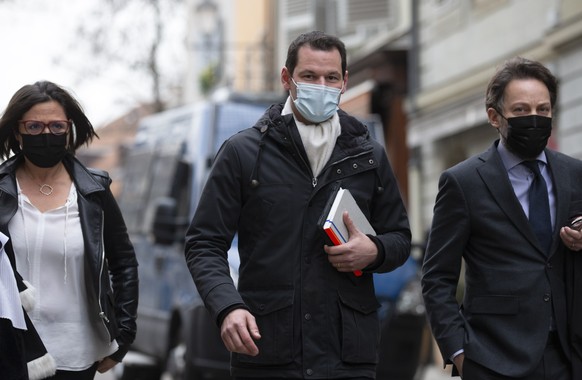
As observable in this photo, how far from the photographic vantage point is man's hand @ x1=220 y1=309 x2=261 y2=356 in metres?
4.91

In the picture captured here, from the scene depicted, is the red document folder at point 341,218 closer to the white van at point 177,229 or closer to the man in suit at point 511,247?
the man in suit at point 511,247

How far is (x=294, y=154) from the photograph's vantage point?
5.36 metres

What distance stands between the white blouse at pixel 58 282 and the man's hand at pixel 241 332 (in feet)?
3.24

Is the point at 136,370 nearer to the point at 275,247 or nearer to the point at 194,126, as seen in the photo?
the point at 194,126

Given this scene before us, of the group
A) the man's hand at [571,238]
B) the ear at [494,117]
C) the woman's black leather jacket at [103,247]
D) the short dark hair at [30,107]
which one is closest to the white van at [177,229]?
the woman's black leather jacket at [103,247]

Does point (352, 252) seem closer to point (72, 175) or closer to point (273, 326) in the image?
point (273, 326)

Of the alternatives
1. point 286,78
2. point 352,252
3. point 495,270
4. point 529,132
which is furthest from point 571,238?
point 286,78

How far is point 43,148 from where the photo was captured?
588cm

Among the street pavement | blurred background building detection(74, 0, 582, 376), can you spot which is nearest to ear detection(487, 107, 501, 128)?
blurred background building detection(74, 0, 582, 376)

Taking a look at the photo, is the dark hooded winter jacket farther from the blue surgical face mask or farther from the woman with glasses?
the woman with glasses

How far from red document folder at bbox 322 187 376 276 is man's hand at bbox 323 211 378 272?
2 centimetres

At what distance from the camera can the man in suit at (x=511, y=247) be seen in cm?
532

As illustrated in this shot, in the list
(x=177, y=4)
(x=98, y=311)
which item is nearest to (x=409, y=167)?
(x=177, y=4)

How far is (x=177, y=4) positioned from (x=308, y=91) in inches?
907
